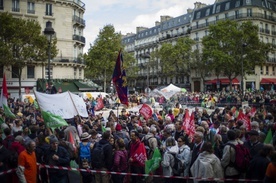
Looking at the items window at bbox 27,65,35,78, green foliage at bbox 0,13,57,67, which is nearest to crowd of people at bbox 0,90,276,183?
green foliage at bbox 0,13,57,67

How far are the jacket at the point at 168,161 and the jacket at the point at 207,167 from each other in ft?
2.81

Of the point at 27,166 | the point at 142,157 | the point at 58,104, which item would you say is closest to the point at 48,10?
the point at 58,104

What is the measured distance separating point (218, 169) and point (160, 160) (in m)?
1.52

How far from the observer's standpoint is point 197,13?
206 ft

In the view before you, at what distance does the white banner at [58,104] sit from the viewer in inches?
379

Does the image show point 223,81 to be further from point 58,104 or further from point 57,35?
point 58,104

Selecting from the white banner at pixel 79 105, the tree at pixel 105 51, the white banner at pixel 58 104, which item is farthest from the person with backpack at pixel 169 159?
the tree at pixel 105 51

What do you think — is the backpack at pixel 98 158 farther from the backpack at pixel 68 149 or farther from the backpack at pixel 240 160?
the backpack at pixel 240 160

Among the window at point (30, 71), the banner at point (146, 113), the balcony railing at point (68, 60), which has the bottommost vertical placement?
the banner at point (146, 113)

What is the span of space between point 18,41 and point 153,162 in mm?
31324

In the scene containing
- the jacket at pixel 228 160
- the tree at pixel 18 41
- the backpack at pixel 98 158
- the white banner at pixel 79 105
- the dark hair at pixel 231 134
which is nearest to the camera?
the jacket at pixel 228 160

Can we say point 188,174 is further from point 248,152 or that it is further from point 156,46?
point 156,46

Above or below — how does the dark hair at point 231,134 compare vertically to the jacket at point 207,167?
above

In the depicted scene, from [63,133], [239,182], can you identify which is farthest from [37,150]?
[239,182]
